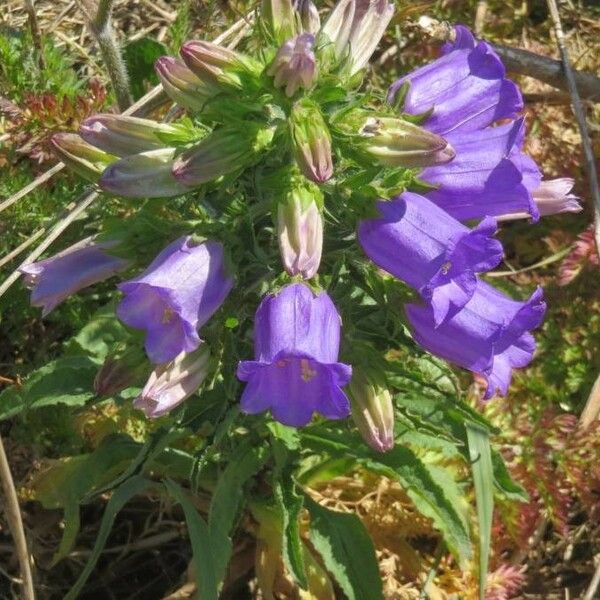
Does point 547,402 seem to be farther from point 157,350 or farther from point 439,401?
point 157,350

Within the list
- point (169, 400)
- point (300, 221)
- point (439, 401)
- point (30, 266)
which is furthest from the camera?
point (439, 401)

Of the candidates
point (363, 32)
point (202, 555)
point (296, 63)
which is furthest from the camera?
point (202, 555)

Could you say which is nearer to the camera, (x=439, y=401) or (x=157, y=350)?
(x=157, y=350)

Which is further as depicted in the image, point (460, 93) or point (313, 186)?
point (460, 93)

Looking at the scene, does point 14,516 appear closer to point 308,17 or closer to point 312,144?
point 312,144

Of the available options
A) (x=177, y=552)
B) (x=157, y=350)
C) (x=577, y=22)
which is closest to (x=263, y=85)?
(x=157, y=350)

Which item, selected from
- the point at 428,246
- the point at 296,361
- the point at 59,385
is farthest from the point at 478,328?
the point at 59,385

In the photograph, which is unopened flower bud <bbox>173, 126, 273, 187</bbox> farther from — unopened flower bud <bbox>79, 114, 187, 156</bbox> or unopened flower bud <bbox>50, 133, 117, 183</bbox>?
unopened flower bud <bbox>50, 133, 117, 183</bbox>
